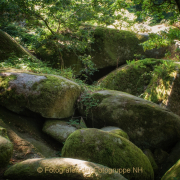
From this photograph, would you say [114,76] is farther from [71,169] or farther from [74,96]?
[71,169]

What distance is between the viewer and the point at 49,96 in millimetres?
4582

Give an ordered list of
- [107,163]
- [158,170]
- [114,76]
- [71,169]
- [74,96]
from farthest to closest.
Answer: [114,76] < [74,96] < [158,170] < [107,163] < [71,169]

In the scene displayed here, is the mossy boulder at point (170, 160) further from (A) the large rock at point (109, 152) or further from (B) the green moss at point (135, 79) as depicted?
(B) the green moss at point (135, 79)

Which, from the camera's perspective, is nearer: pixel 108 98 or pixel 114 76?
pixel 108 98

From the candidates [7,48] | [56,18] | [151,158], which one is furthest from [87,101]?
[56,18]

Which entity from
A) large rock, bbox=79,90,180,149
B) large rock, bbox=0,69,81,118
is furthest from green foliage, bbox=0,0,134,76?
large rock, bbox=0,69,81,118

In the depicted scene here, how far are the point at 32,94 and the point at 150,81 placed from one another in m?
6.41

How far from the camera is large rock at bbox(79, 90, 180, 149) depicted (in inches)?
187

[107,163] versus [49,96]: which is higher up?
[49,96]

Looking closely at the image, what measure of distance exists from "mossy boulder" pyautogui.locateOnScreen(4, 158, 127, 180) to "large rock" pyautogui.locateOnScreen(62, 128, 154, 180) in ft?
2.96

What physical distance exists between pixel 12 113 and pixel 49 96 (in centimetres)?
112

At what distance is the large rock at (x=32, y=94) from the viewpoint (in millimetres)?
4465

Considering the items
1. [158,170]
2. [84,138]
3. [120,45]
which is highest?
[120,45]

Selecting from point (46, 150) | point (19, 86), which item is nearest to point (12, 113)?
point (19, 86)
